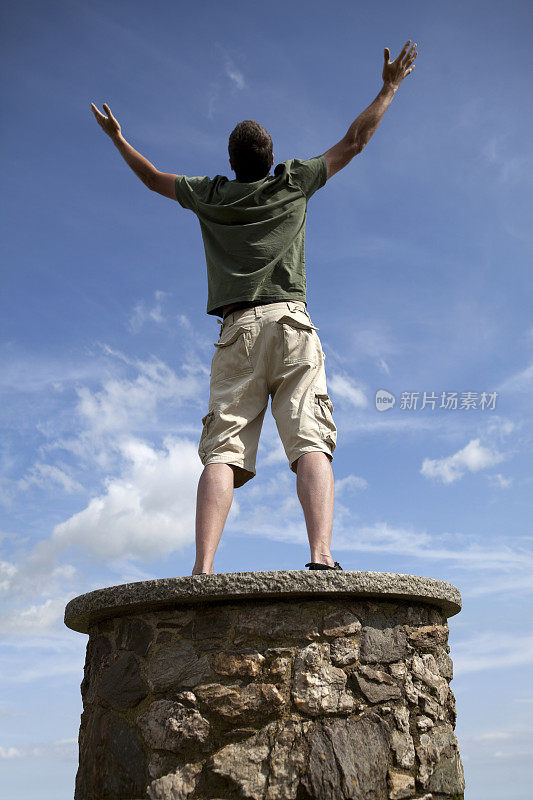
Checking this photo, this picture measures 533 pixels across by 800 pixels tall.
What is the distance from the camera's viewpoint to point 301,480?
362 cm

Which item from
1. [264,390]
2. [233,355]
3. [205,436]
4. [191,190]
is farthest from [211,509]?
[191,190]

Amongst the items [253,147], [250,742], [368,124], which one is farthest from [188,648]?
[368,124]

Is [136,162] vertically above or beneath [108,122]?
beneath

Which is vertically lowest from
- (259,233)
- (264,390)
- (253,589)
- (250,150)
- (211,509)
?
(253,589)

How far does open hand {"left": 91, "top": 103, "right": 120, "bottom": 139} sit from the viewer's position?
15.2ft

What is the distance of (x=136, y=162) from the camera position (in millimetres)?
4523

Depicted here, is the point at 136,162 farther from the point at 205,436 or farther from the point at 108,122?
the point at 205,436

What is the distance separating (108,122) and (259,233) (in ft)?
4.66

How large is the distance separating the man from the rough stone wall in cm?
33

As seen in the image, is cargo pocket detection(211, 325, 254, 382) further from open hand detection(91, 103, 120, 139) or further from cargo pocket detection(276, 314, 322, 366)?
open hand detection(91, 103, 120, 139)

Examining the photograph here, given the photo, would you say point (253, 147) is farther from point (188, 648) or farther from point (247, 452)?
point (188, 648)

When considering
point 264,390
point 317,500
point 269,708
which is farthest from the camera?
point 264,390

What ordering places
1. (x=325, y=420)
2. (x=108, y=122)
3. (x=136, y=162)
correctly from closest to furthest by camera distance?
(x=325, y=420) < (x=136, y=162) < (x=108, y=122)

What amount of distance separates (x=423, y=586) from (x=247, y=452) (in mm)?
1081
